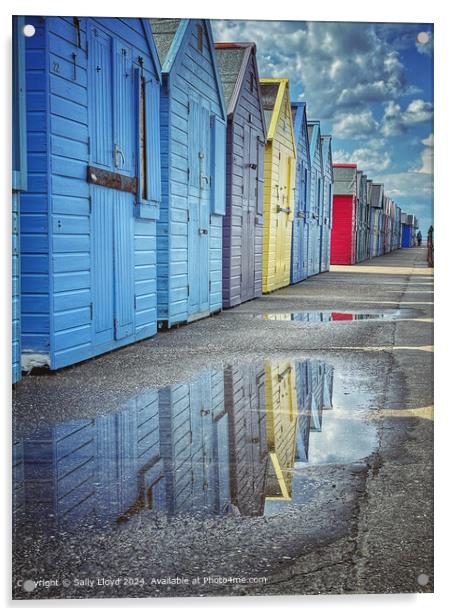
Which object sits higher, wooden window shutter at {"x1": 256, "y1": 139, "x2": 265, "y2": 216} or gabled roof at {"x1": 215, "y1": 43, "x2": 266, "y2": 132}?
gabled roof at {"x1": 215, "y1": 43, "x2": 266, "y2": 132}

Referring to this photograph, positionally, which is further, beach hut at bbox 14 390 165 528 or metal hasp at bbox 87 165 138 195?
metal hasp at bbox 87 165 138 195

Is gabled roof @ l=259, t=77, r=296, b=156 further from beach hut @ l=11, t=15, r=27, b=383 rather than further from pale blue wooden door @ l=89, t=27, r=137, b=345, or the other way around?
beach hut @ l=11, t=15, r=27, b=383

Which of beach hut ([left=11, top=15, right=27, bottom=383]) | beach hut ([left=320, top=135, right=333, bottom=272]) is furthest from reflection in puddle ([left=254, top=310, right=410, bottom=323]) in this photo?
beach hut ([left=320, top=135, right=333, bottom=272])

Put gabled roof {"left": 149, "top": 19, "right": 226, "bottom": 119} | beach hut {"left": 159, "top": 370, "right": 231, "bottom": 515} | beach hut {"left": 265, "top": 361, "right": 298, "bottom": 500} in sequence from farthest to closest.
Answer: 1. gabled roof {"left": 149, "top": 19, "right": 226, "bottom": 119}
2. beach hut {"left": 265, "top": 361, "right": 298, "bottom": 500}
3. beach hut {"left": 159, "top": 370, "right": 231, "bottom": 515}

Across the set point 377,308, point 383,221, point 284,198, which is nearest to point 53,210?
point 377,308

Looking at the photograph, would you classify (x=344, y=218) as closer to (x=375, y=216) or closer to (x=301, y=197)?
(x=375, y=216)

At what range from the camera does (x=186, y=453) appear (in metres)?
3.64

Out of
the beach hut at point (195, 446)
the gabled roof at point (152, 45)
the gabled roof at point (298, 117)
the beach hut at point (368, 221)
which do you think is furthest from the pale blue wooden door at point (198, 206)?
the beach hut at point (368, 221)

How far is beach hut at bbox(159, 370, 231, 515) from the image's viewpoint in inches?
118

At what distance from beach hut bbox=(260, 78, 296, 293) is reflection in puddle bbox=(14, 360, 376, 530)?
32.2ft

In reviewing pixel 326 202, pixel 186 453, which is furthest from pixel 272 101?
pixel 186 453

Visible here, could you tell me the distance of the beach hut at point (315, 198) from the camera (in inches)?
789

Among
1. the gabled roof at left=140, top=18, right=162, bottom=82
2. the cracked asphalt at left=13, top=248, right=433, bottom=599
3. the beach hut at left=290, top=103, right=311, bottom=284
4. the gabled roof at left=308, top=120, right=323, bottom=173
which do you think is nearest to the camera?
the cracked asphalt at left=13, top=248, right=433, bottom=599
